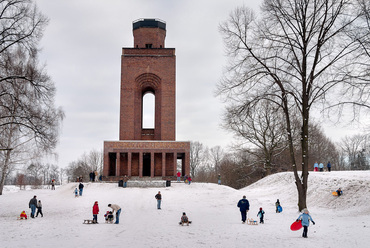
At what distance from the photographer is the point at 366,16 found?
49.7ft

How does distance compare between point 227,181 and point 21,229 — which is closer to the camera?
point 21,229

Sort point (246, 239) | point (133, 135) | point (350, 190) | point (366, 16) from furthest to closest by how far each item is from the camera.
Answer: point (133, 135) → point (350, 190) → point (366, 16) → point (246, 239)

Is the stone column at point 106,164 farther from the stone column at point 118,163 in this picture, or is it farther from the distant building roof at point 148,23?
the distant building roof at point 148,23

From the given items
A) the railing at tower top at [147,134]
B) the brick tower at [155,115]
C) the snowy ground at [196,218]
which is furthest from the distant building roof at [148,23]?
the snowy ground at [196,218]

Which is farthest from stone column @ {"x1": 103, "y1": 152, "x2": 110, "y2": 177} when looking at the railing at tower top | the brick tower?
the railing at tower top

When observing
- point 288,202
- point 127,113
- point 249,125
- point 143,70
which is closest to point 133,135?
point 127,113

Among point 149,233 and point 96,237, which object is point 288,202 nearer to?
point 149,233

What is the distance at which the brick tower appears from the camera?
39844mm

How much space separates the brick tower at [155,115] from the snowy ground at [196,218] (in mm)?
9373

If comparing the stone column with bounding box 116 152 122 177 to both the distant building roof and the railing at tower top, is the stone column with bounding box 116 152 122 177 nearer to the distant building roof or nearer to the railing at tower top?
the railing at tower top

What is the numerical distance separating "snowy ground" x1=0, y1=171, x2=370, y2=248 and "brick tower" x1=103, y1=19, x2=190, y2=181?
937cm

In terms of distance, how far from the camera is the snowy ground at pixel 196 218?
1102 centimetres

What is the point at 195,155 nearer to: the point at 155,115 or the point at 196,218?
the point at 155,115

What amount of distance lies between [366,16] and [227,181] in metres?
34.6
